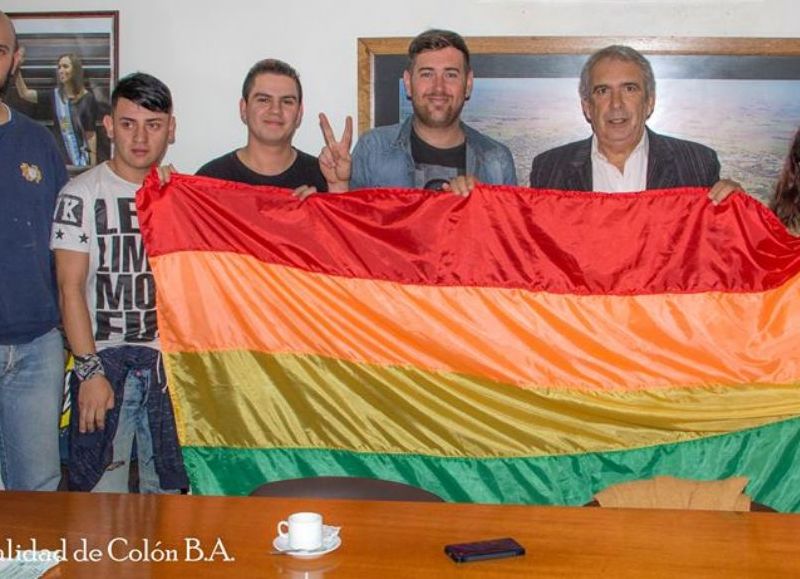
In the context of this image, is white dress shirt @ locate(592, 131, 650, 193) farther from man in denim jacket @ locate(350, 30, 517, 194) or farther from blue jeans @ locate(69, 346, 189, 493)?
blue jeans @ locate(69, 346, 189, 493)

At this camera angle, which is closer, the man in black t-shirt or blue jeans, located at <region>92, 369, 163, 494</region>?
blue jeans, located at <region>92, 369, 163, 494</region>

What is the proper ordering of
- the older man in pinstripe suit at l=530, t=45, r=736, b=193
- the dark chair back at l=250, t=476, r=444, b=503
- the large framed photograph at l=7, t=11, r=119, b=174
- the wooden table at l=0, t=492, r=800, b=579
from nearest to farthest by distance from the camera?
the wooden table at l=0, t=492, r=800, b=579
the dark chair back at l=250, t=476, r=444, b=503
the older man in pinstripe suit at l=530, t=45, r=736, b=193
the large framed photograph at l=7, t=11, r=119, b=174

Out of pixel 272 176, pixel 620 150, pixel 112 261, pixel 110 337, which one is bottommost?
pixel 110 337

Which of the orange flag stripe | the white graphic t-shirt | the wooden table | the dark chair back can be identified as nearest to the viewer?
the wooden table

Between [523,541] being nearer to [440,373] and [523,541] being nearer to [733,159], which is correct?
[440,373]

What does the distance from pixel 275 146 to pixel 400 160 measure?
0.48 m

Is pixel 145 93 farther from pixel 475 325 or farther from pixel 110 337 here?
pixel 475 325

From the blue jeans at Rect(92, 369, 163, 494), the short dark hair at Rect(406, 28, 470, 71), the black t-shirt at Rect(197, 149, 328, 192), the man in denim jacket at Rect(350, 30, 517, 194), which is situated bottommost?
the blue jeans at Rect(92, 369, 163, 494)

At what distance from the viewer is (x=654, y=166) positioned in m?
3.73

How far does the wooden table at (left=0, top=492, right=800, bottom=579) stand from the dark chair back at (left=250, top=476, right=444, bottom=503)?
0.74 ft

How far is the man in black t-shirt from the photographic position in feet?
12.3

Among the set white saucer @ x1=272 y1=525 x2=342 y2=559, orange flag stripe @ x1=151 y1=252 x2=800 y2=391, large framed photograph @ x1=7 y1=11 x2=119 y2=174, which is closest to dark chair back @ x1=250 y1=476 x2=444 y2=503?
white saucer @ x1=272 y1=525 x2=342 y2=559

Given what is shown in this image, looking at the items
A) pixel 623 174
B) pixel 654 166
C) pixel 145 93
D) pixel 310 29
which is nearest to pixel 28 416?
pixel 145 93

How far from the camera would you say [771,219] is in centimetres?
324
